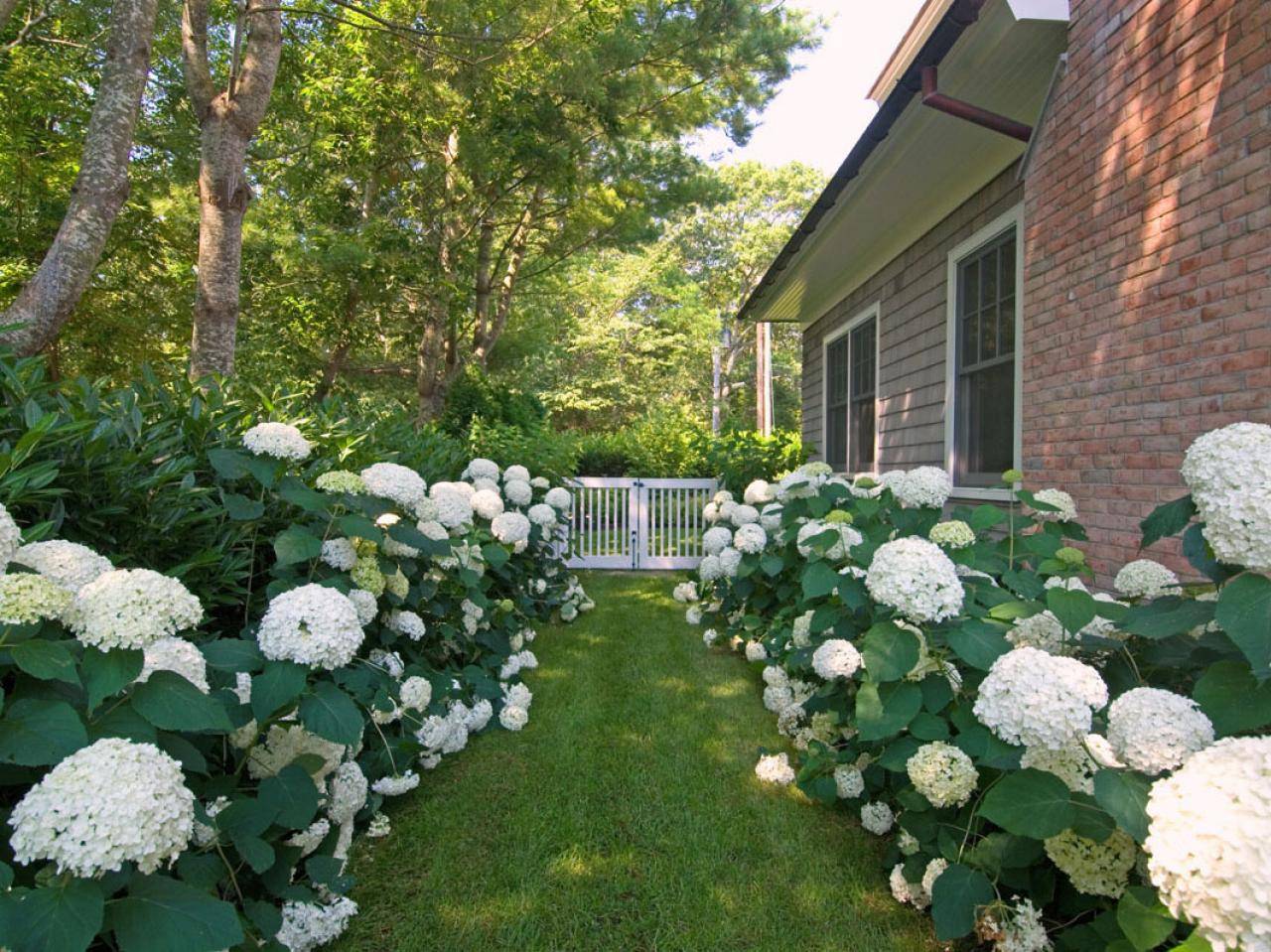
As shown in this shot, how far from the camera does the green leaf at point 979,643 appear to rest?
145 cm

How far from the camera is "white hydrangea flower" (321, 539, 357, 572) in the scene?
2.01m

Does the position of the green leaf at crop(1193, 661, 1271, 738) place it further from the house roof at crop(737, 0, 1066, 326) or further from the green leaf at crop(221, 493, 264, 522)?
the house roof at crop(737, 0, 1066, 326)

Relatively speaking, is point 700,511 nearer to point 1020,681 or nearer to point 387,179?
point 1020,681

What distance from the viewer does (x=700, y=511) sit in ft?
Answer: 25.2

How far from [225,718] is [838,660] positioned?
1720 millimetres

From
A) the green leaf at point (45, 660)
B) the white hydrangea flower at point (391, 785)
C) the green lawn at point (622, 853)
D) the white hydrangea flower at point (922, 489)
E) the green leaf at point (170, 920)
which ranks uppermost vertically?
A: the white hydrangea flower at point (922, 489)

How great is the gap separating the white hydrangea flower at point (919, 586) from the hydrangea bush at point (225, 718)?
124 cm

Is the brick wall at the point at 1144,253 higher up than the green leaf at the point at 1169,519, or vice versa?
the brick wall at the point at 1144,253

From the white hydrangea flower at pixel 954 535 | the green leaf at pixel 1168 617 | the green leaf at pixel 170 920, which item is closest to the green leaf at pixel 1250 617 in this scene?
the green leaf at pixel 1168 617

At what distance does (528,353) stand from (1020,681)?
1647 cm

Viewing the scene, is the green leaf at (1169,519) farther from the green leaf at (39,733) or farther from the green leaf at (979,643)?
the green leaf at (39,733)

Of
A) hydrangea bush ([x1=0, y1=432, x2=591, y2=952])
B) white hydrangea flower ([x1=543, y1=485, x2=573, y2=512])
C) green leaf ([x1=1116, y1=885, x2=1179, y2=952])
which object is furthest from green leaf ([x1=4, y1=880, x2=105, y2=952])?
white hydrangea flower ([x1=543, y1=485, x2=573, y2=512])

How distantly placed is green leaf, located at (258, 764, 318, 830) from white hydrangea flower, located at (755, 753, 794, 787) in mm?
1716

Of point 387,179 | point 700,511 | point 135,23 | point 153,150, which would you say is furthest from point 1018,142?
point 153,150
